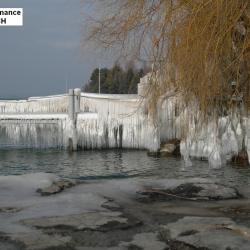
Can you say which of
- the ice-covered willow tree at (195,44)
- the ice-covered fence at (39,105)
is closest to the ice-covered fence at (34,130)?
the ice-covered fence at (39,105)

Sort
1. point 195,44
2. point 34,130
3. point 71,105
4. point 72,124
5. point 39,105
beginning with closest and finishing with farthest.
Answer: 1. point 195,44
2. point 72,124
3. point 71,105
4. point 34,130
5. point 39,105

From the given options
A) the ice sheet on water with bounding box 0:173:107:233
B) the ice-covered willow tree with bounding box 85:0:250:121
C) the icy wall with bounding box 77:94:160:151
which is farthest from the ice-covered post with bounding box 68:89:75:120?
the ice-covered willow tree with bounding box 85:0:250:121

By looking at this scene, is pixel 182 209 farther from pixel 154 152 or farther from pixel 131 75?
pixel 154 152

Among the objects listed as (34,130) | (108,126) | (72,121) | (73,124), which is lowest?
(34,130)

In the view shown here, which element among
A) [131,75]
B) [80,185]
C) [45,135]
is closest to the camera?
[131,75]

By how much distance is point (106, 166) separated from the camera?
93.2 ft

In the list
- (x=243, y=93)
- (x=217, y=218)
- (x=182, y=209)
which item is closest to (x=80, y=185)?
(x=182, y=209)

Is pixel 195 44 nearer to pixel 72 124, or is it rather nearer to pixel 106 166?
pixel 106 166

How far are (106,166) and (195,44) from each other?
21285 millimetres

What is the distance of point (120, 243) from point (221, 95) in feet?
8.61

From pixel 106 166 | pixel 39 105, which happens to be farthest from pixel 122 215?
pixel 39 105

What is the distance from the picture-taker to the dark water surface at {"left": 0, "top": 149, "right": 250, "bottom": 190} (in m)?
23.2

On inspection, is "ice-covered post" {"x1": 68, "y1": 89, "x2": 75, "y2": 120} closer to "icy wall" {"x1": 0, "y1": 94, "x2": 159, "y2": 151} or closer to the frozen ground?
"icy wall" {"x1": 0, "y1": 94, "x2": 159, "y2": 151}

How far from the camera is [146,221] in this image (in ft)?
27.4
